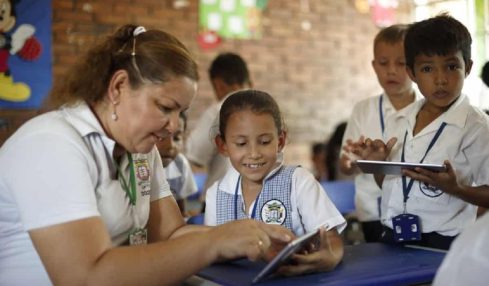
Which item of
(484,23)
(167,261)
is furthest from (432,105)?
(484,23)

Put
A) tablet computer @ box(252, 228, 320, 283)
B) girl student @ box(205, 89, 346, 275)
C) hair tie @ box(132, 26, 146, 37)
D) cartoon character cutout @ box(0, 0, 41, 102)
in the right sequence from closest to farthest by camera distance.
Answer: tablet computer @ box(252, 228, 320, 283), hair tie @ box(132, 26, 146, 37), girl student @ box(205, 89, 346, 275), cartoon character cutout @ box(0, 0, 41, 102)

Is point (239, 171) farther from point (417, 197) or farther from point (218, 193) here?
point (417, 197)

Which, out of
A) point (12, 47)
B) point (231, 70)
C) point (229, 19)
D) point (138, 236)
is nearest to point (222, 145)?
point (138, 236)

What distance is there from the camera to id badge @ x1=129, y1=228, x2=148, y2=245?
170 centimetres

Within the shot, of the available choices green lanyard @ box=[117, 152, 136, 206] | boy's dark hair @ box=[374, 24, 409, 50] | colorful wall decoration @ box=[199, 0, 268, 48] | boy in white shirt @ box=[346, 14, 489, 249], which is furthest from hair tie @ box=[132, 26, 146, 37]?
colorful wall decoration @ box=[199, 0, 268, 48]

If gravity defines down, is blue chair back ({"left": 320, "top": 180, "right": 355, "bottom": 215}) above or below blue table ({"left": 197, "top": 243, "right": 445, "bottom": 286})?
below

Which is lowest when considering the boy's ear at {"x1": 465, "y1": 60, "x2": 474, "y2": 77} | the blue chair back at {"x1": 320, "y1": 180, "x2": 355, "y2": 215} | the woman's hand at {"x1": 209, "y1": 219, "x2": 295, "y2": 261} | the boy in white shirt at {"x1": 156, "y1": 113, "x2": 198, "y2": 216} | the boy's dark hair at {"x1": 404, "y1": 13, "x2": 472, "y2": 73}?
the blue chair back at {"x1": 320, "y1": 180, "x2": 355, "y2": 215}

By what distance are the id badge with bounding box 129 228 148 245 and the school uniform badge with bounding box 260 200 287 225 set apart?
428mm

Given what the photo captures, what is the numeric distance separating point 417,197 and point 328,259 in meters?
0.65

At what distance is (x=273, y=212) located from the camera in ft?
6.56

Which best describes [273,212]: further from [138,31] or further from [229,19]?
[229,19]

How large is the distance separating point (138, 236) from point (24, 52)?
3.76m

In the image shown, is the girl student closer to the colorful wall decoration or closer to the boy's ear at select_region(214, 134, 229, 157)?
the boy's ear at select_region(214, 134, 229, 157)

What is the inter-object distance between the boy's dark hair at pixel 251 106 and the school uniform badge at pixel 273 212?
281 mm
